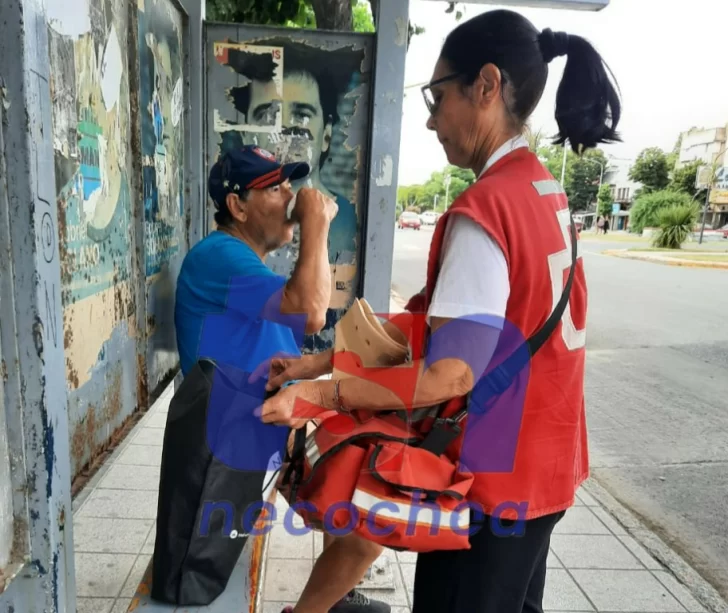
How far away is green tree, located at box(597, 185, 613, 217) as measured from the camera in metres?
44.9

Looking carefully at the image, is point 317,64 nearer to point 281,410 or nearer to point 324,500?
point 281,410

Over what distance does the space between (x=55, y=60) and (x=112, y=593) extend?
206 centimetres

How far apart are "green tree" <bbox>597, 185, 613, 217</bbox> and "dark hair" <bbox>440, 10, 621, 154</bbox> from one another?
46.7 metres

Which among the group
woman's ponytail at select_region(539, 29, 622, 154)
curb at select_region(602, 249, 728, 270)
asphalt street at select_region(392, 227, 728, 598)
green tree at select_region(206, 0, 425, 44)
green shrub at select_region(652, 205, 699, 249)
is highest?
green tree at select_region(206, 0, 425, 44)

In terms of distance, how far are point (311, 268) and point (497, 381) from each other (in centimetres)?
74

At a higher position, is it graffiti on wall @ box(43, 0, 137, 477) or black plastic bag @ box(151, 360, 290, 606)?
graffiti on wall @ box(43, 0, 137, 477)

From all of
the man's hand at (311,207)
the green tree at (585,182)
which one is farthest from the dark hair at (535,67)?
the green tree at (585,182)

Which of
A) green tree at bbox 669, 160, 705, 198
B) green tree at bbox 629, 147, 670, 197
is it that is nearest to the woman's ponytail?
green tree at bbox 669, 160, 705, 198

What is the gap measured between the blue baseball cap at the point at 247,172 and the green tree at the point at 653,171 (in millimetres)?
45595

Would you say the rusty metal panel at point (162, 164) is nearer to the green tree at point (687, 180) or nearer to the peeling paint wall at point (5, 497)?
the peeling paint wall at point (5, 497)

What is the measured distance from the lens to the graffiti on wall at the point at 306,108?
2.43 m

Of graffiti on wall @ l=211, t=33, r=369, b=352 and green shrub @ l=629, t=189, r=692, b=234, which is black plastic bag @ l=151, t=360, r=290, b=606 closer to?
graffiti on wall @ l=211, t=33, r=369, b=352

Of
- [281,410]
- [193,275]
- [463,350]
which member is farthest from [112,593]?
[463,350]

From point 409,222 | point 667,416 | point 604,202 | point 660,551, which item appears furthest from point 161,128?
point 604,202
